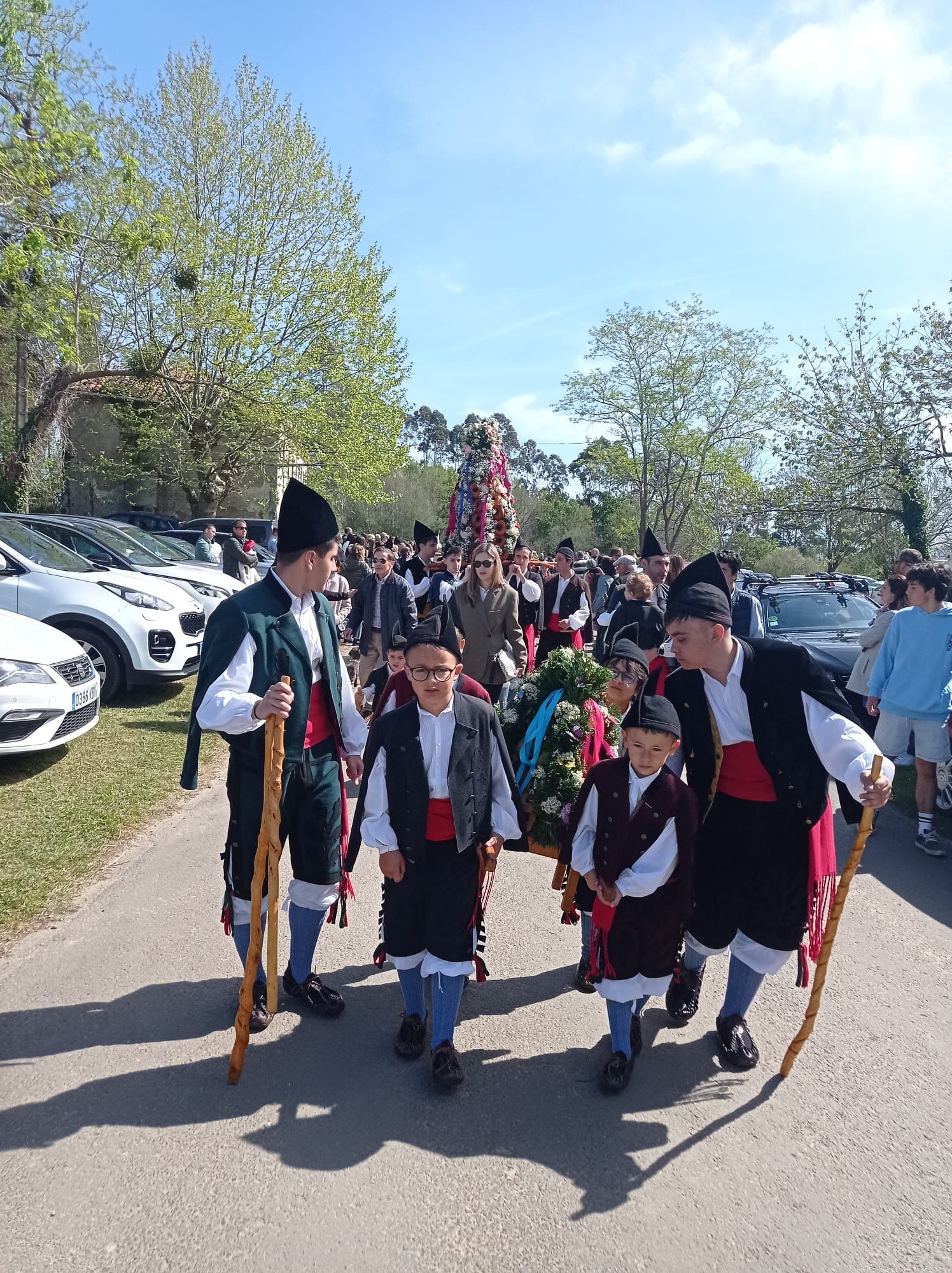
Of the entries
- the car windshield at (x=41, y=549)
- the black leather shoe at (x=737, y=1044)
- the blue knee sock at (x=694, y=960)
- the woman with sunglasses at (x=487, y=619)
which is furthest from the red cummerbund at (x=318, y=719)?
the car windshield at (x=41, y=549)

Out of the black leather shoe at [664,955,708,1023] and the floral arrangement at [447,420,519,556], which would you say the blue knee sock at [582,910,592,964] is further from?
the floral arrangement at [447,420,519,556]

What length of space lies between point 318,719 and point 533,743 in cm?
111

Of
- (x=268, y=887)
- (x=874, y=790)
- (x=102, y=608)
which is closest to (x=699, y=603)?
(x=874, y=790)

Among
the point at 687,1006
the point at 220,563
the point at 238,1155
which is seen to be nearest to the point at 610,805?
the point at 687,1006

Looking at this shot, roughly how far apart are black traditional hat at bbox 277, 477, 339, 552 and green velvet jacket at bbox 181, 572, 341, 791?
0.64 feet

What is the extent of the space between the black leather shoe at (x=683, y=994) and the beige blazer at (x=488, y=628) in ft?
10.5

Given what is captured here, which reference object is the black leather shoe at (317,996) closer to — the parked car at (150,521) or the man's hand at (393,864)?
the man's hand at (393,864)

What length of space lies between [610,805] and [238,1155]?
181 cm

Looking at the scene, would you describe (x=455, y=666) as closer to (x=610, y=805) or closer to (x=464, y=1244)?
(x=610, y=805)

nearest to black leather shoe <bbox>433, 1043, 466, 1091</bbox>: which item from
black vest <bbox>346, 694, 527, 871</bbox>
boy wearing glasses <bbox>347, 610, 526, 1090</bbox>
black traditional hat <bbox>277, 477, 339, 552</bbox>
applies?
boy wearing glasses <bbox>347, 610, 526, 1090</bbox>

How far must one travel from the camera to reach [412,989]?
11.0 feet

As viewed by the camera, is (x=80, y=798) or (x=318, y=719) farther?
(x=80, y=798)

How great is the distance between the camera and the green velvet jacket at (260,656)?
3242 millimetres

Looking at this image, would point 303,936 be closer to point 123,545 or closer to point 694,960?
point 694,960
